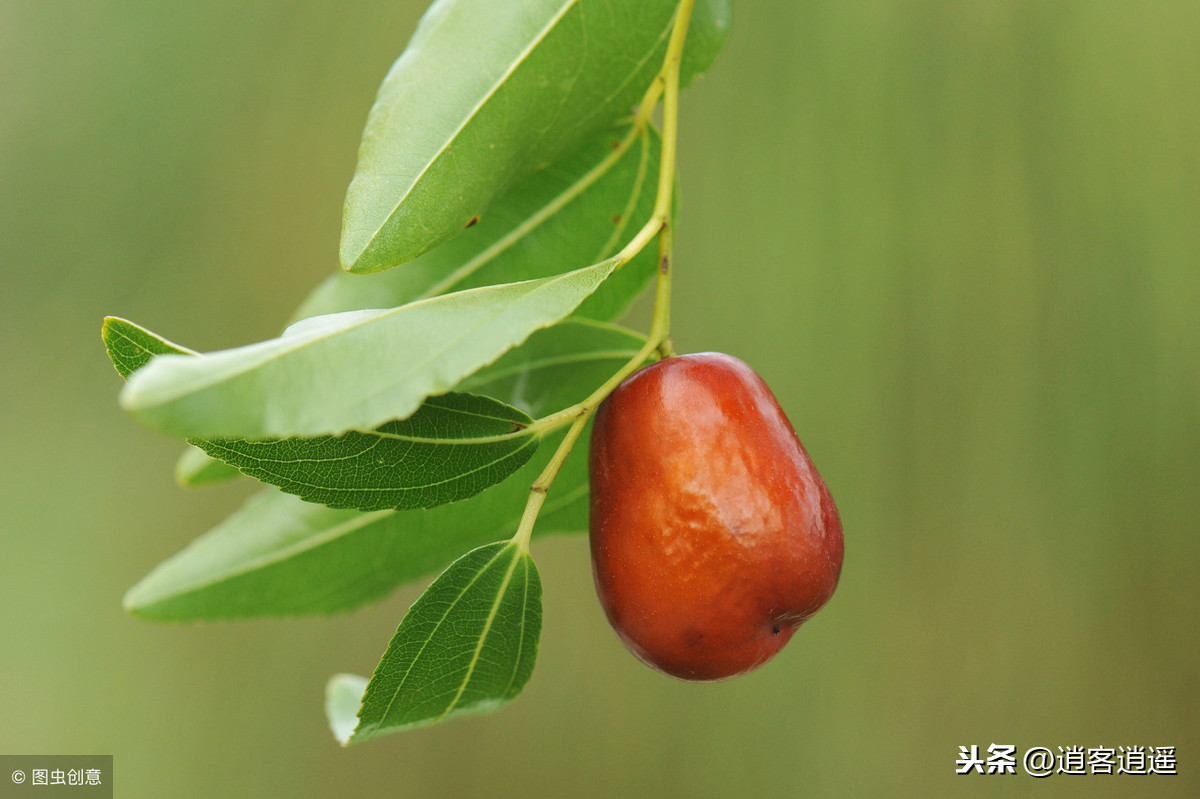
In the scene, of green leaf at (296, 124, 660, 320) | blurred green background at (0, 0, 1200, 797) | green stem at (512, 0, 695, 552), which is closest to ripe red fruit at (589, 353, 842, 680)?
green stem at (512, 0, 695, 552)

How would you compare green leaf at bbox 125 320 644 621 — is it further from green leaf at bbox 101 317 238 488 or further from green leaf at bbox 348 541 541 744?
green leaf at bbox 101 317 238 488

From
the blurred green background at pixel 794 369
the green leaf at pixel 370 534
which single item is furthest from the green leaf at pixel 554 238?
the blurred green background at pixel 794 369

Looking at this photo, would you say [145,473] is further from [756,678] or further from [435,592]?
[435,592]

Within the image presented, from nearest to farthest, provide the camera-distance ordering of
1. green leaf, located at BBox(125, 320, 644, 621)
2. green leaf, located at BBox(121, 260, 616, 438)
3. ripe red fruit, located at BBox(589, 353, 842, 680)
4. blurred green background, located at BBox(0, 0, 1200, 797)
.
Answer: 1. green leaf, located at BBox(121, 260, 616, 438)
2. ripe red fruit, located at BBox(589, 353, 842, 680)
3. green leaf, located at BBox(125, 320, 644, 621)
4. blurred green background, located at BBox(0, 0, 1200, 797)

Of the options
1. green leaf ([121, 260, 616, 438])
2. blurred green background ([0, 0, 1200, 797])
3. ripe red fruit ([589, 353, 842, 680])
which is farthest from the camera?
blurred green background ([0, 0, 1200, 797])

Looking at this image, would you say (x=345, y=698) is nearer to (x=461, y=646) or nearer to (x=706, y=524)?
(x=461, y=646)

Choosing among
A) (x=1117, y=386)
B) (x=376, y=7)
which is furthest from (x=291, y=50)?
(x=1117, y=386)
